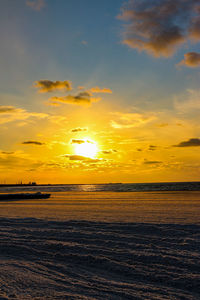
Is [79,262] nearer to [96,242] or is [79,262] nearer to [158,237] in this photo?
[96,242]

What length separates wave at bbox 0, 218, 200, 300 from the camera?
5.82 meters

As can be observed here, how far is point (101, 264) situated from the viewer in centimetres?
780

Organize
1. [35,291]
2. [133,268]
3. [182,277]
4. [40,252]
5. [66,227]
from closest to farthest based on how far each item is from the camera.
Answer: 1. [35,291]
2. [182,277]
3. [133,268]
4. [40,252]
5. [66,227]

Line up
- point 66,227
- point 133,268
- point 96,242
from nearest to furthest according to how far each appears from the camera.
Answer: point 133,268
point 96,242
point 66,227

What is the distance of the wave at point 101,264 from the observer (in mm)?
5820

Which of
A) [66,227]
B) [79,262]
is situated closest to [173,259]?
[79,262]

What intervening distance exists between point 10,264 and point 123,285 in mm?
3714

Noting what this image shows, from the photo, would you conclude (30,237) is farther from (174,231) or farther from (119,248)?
(174,231)

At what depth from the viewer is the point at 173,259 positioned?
8086 mm

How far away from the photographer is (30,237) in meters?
11.7

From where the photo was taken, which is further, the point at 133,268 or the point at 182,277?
the point at 133,268

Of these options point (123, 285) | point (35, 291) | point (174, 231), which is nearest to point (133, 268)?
point (123, 285)

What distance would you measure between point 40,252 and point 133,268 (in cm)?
362

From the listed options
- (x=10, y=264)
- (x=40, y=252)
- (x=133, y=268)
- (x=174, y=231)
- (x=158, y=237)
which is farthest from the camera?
(x=174, y=231)
